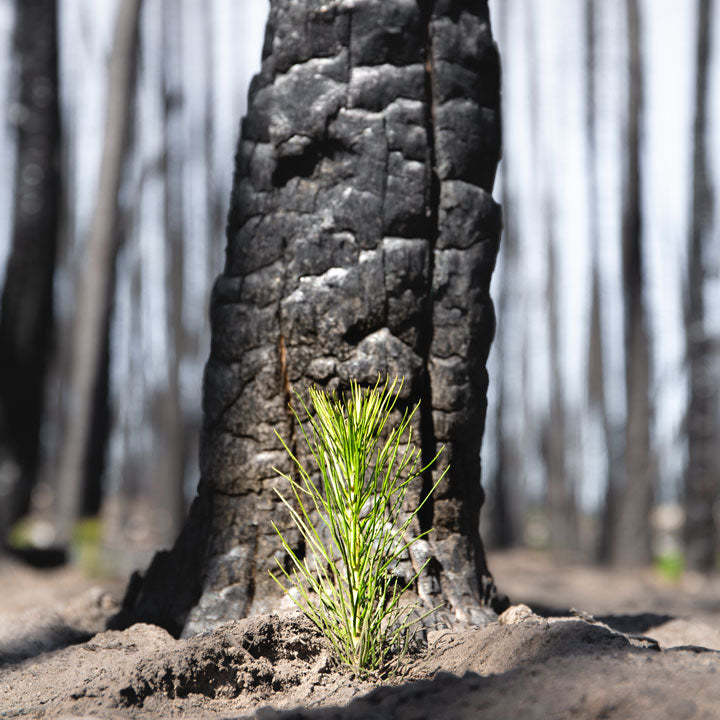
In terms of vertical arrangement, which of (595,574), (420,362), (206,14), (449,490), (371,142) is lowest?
(595,574)

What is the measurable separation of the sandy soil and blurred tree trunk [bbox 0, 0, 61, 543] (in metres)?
4.50

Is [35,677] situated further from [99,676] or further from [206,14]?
[206,14]

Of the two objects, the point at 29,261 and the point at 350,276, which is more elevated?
the point at 29,261

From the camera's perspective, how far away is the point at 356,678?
2162mm

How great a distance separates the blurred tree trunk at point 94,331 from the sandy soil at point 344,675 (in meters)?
5.31

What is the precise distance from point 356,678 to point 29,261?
6.37 metres

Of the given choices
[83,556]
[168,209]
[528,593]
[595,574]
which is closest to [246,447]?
[528,593]

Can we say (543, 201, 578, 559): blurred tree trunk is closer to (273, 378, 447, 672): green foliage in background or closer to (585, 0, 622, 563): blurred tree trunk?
A: (585, 0, 622, 563): blurred tree trunk

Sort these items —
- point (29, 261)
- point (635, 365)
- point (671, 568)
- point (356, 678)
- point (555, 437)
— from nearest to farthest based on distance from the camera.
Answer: point (356, 678) < point (29, 261) < point (671, 568) < point (635, 365) < point (555, 437)

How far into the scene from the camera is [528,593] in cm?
611

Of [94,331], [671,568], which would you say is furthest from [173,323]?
[671,568]

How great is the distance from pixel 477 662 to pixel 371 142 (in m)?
1.75

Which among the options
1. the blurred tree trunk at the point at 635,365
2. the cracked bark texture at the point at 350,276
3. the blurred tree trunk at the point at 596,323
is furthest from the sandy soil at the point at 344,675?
the blurred tree trunk at the point at 596,323

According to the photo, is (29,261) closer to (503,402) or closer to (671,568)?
(671,568)
